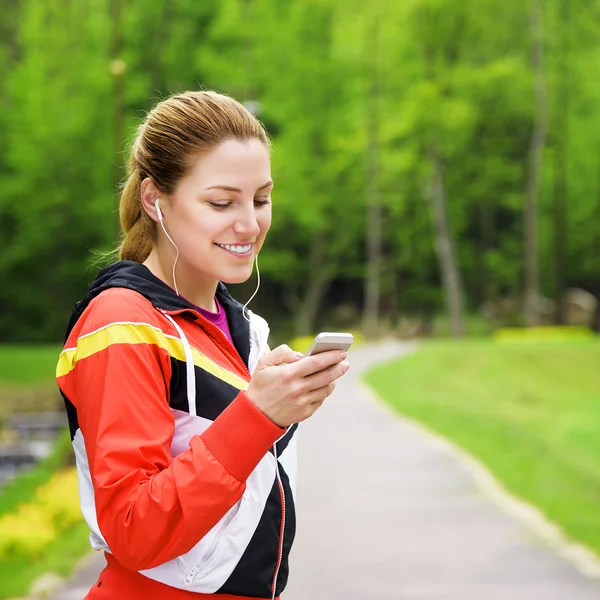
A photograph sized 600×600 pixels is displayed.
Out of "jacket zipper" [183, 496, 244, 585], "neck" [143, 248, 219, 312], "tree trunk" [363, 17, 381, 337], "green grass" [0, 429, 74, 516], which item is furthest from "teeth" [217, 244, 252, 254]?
"tree trunk" [363, 17, 381, 337]

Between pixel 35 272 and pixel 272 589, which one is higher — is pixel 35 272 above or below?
below

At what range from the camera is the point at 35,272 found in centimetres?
4369

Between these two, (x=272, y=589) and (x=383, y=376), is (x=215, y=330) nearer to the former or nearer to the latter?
(x=272, y=589)

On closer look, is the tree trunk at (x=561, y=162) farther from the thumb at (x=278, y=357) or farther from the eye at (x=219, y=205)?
the thumb at (x=278, y=357)

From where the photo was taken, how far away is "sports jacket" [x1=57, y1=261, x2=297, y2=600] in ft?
5.64

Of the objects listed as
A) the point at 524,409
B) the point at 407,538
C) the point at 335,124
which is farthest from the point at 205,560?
the point at 335,124

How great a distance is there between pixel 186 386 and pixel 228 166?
0.39 m

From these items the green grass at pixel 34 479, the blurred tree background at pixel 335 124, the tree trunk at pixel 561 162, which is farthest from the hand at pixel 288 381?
the tree trunk at pixel 561 162

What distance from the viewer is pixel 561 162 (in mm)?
40000

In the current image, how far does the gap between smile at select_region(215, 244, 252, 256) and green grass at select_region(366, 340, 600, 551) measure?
20.7 feet

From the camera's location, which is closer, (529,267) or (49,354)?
(49,354)

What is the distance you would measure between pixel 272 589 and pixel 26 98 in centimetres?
3996

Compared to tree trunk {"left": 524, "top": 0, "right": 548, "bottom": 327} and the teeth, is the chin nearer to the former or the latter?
the teeth

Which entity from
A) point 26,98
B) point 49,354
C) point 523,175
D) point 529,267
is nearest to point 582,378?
point 529,267
